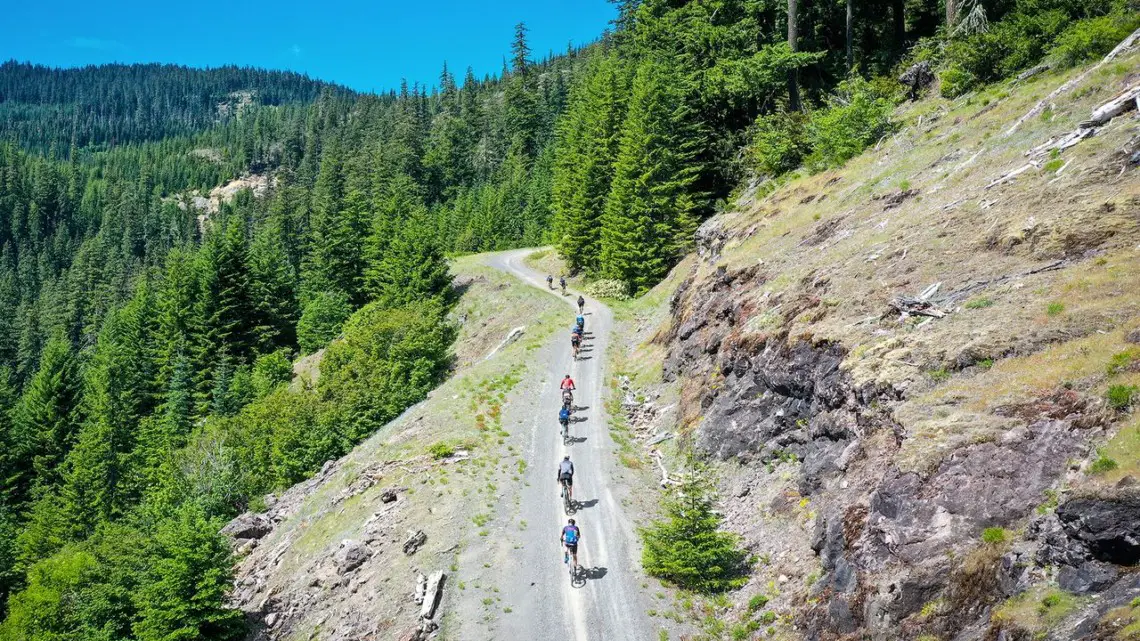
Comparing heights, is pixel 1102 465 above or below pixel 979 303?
below

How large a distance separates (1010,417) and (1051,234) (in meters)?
7.08

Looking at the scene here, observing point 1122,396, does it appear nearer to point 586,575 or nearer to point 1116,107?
point 586,575

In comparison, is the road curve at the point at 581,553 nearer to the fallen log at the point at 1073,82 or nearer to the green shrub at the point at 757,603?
the green shrub at the point at 757,603

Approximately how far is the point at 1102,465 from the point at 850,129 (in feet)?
86.7

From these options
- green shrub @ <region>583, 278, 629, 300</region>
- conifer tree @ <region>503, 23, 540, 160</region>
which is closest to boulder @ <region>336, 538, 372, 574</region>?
green shrub @ <region>583, 278, 629, 300</region>

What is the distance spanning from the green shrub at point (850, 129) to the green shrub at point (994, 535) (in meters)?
25.5

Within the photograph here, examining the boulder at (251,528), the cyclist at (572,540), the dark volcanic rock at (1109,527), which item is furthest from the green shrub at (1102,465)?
the boulder at (251,528)

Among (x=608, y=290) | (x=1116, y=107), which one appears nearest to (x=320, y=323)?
(x=608, y=290)

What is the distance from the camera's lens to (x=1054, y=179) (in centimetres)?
1791

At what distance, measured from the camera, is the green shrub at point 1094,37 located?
23891 mm

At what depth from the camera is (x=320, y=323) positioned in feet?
198

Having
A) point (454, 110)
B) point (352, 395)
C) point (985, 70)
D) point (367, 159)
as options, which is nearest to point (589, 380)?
point (352, 395)

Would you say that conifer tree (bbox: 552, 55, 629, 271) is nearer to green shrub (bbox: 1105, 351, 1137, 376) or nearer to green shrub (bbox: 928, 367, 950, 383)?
green shrub (bbox: 928, 367, 950, 383)

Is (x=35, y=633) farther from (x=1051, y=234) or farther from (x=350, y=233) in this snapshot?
(x=350, y=233)
